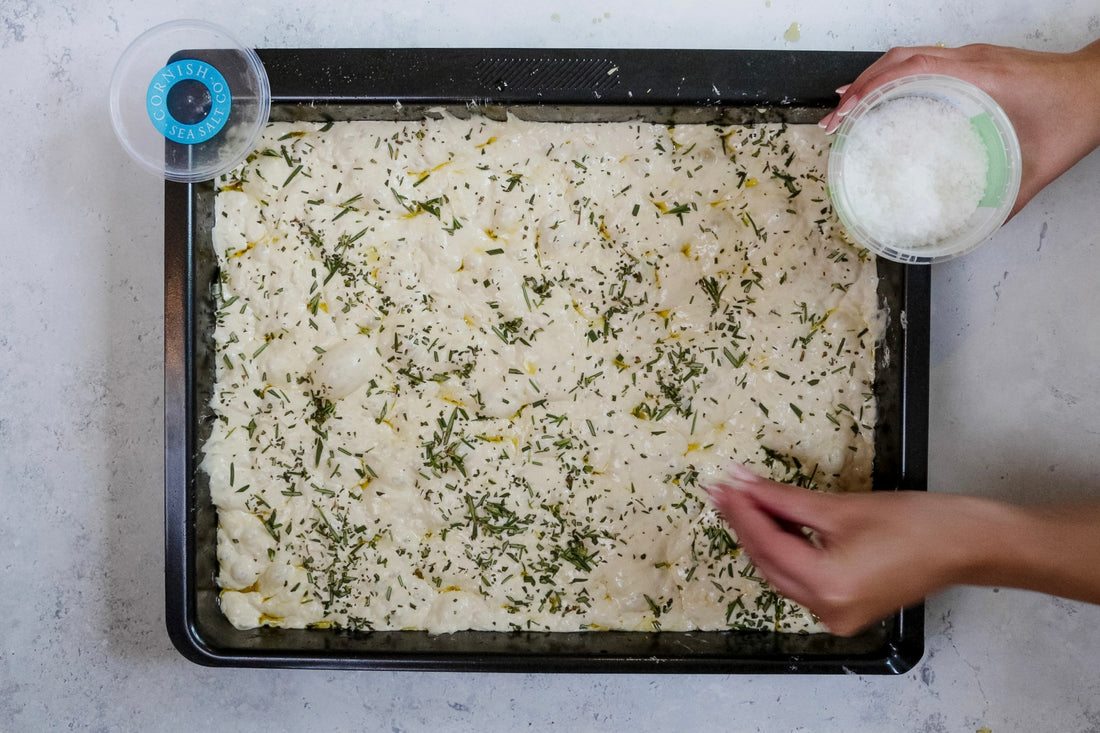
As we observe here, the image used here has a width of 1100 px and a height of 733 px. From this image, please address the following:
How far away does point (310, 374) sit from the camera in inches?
63.9

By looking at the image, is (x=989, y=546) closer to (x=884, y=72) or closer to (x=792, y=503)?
(x=792, y=503)

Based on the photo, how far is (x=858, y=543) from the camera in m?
1.34

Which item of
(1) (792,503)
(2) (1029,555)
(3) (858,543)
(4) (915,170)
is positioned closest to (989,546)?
(2) (1029,555)

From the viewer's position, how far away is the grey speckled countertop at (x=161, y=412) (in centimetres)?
170

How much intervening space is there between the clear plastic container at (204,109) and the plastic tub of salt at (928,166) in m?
1.16

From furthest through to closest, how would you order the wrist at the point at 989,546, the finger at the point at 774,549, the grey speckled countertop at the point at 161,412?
1. the grey speckled countertop at the point at 161,412
2. the wrist at the point at 989,546
3. the finger at the point at 774,549

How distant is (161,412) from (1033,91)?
1973 millimetres

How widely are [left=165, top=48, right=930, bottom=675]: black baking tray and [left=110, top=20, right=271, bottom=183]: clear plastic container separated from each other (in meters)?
0.04

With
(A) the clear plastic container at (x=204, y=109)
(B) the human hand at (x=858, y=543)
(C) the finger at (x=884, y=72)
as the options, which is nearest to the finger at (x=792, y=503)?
(B) the human hand at (x=858, y=543)

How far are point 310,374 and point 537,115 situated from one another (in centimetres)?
72

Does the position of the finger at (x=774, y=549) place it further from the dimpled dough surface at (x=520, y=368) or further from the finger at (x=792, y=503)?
the dimpled dough surface at (x=520, y=368)

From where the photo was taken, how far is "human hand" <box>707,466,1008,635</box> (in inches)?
51.2

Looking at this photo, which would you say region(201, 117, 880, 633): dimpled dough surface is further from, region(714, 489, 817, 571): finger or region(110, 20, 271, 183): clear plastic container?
region(714, 489, 817, 571): finger

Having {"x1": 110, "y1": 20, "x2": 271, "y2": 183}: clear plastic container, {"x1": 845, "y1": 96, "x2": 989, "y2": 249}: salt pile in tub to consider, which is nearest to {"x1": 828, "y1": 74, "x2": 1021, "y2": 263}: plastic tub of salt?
{"x1": 845, "y1": 96, "x2": 989, "y2": 249}: salt pile in tub
